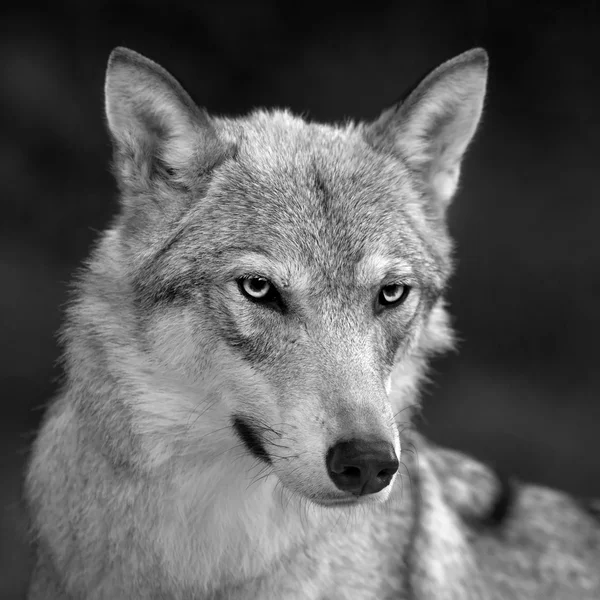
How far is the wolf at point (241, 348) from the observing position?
163 inches

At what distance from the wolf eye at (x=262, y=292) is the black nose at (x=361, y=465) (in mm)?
741

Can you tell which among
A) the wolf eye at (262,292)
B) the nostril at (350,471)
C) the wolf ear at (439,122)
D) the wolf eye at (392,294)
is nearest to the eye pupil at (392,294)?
the wolf eye at (392,294)

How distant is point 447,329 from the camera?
5.15 m

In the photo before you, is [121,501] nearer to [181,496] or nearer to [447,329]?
[181,496]

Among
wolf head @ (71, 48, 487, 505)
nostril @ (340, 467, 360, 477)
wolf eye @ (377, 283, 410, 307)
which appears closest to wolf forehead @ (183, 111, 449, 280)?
wolf head @ (71, 48, 487, 505)

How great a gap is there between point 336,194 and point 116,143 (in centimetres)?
103

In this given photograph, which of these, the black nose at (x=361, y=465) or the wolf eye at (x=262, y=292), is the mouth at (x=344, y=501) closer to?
the black nose at (x=361, y=465)

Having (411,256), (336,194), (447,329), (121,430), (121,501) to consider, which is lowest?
(121,501)

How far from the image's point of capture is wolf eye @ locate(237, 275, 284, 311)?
13.7 ft

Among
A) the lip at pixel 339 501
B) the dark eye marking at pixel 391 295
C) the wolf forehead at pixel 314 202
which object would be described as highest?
the wolf forehead at pixel 314 202

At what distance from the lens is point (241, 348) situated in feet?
13.7

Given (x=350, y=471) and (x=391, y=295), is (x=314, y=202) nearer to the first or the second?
(x=391, y=295)

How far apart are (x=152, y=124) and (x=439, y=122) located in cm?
143

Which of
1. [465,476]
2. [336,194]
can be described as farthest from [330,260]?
[465,476]
